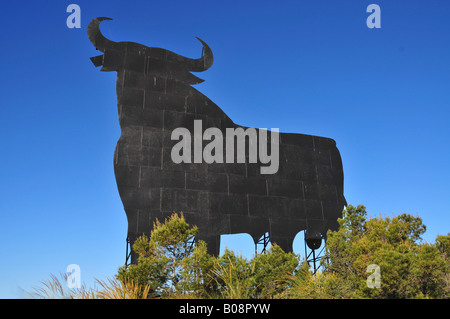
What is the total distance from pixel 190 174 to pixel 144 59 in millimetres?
5035

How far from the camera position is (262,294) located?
12297 millimetres

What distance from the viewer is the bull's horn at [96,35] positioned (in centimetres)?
1586

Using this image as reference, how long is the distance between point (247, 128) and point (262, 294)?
294 inches

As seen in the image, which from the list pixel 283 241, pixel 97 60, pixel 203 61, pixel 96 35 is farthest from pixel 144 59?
pixel 283 241

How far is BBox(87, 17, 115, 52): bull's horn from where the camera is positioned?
15859mm

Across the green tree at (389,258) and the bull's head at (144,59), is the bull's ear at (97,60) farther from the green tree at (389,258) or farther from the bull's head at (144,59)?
the green tree at (389,258)

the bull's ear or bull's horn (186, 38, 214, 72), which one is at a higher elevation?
bull's horn (186, 38, 214, 72)

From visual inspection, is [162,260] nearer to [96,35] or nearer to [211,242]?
[211,242]

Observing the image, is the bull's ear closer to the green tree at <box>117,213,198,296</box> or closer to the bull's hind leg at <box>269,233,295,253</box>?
the green tree at <box>117,213,198,296</box>

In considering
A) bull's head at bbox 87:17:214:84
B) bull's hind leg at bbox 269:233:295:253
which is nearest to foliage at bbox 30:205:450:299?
bull's hind leg at bbox 269:233:295:253

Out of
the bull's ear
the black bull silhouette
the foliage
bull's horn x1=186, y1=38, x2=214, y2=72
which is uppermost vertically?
bull's horn x1=186, y1=38, x2=214, y2=72

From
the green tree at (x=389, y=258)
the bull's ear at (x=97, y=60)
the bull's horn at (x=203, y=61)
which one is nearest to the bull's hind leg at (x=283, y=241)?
the green tree at (x=389, y=258)
